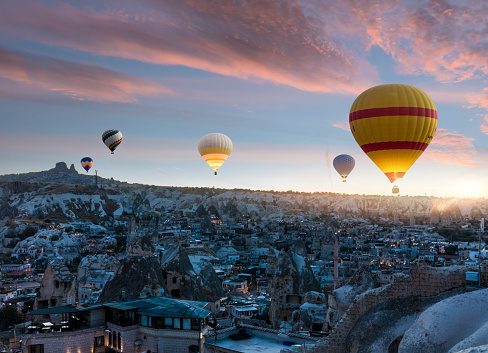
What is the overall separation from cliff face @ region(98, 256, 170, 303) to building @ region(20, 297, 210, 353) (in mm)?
3950

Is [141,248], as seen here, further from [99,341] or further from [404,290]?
[404,290]

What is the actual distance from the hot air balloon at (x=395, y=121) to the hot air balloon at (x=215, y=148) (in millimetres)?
21891

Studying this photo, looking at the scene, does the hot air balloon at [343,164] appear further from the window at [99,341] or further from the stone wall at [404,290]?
the stone wall at [404,290]

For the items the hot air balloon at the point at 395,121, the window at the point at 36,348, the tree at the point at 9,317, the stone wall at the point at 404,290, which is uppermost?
the hot air balloon at the point at 395,121

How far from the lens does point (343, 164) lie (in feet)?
179

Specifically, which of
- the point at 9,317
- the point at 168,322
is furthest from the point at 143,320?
the point at 9,317

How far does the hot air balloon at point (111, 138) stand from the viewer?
252 feet

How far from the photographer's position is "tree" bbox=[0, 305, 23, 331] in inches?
1462

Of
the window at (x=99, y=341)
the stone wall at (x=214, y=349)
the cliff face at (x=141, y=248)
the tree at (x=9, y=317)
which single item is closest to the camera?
the stone wall at (x=214, y=349)

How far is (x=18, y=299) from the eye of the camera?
44.3 meters

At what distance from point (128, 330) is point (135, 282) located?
598 cm

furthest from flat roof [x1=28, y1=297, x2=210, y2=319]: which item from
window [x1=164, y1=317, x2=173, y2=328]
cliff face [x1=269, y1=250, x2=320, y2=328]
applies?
cliff face [x1=269, y1=250, x2=320, y2=328]

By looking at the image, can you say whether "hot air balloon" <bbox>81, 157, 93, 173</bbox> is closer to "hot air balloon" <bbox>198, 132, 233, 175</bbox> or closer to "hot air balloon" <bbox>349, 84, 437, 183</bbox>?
"hot air balloon" <bbox>198, 132, 233, 175</bbox>

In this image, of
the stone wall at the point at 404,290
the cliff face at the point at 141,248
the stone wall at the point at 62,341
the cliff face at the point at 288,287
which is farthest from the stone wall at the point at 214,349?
the cliff face at the point at 288,287
